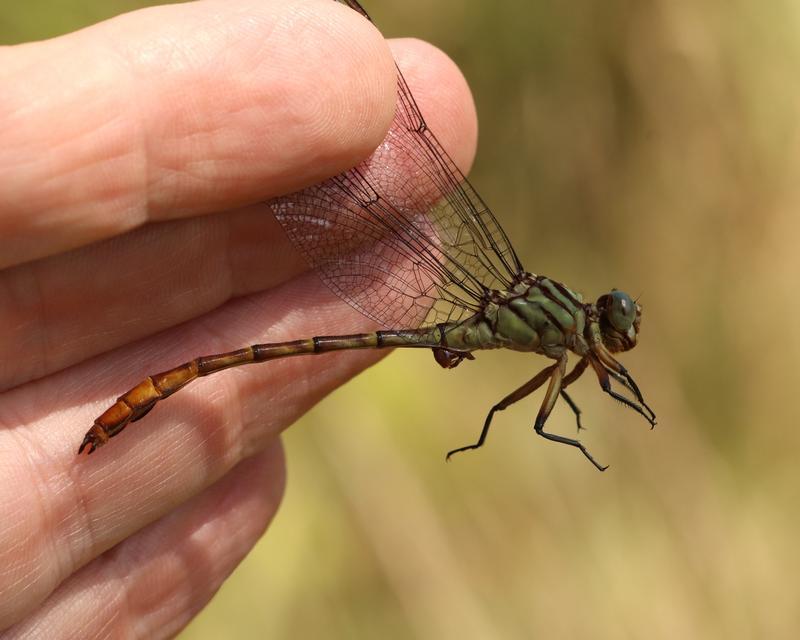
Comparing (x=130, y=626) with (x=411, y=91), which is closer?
(x=411, y=91)

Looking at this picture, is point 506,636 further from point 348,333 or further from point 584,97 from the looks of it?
point 584,97

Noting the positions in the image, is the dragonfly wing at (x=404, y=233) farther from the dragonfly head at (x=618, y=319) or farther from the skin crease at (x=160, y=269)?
the dragonfly head at (x=618, y=319)

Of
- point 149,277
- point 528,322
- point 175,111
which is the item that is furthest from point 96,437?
point 528,322

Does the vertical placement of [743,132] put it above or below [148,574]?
above

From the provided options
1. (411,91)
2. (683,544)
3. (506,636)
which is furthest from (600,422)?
(411,91)

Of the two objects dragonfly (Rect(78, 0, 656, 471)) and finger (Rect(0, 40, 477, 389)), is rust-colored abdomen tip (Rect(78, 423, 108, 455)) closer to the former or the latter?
finger (Rect(0, 40, 477, 389))

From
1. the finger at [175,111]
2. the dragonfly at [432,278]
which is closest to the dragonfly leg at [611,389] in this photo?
the dragonfly at [432,278]
